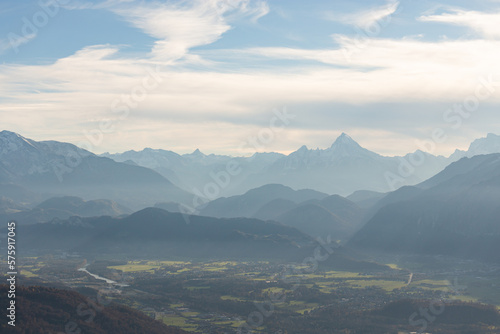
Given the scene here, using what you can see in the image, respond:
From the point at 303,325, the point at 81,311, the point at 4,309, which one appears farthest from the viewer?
the point at 303,325

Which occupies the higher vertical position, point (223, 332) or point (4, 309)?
point (4, 309)

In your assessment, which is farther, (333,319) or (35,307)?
(333,319)

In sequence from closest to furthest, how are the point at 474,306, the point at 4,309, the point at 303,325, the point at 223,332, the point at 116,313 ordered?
the point at 4,309 → the point at 116,313 → the point at 223,332 → the point at 303,325 → the point at 474,306

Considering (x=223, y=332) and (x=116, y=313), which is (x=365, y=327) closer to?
(x=223, y=332)

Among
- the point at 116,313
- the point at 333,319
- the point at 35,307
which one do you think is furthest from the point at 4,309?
the point at 333,319

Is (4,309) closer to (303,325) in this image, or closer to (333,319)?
(303,325)

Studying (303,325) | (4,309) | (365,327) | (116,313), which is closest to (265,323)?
(303,325)
